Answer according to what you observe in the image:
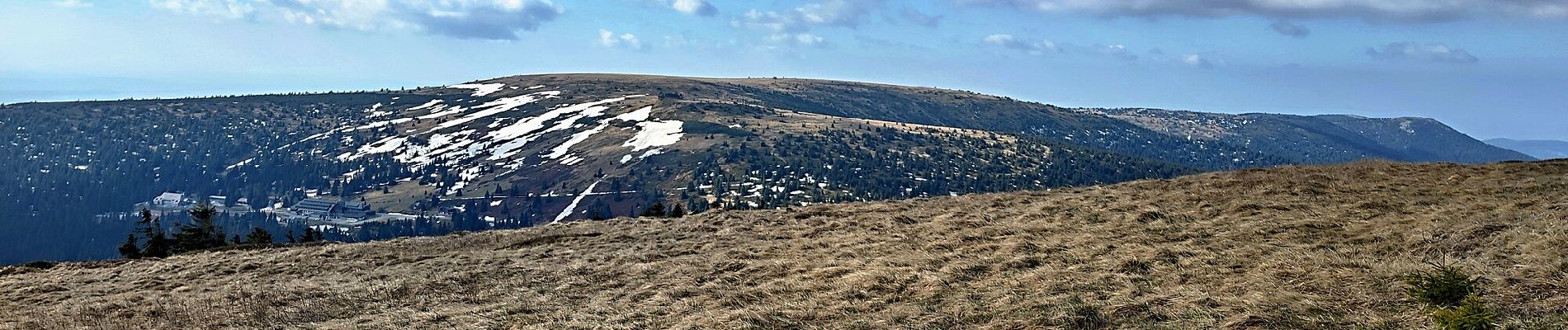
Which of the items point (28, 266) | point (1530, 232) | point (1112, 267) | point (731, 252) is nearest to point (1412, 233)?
point (1530, 232)

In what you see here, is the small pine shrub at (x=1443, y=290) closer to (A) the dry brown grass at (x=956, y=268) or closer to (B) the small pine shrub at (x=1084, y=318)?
(A) the dry brown grass at (x=956, y=268)

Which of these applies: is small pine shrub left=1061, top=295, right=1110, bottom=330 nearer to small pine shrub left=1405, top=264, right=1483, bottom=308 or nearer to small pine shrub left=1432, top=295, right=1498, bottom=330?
small pine shrub left=1432, top=295, right=1498, bottom=330

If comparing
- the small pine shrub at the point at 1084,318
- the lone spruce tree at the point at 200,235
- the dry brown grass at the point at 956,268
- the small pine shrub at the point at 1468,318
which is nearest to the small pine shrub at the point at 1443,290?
the dry brown grass at the point at 956,268

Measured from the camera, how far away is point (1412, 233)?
700 inches

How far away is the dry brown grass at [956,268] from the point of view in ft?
45.9

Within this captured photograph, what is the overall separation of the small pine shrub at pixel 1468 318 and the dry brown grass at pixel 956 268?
47 centimetres

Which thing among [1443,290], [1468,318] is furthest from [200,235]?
[1468,318]

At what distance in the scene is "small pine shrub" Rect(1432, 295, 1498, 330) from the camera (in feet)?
33.4

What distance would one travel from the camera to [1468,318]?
401 inches

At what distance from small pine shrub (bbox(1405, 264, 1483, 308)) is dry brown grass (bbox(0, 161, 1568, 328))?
204 mm

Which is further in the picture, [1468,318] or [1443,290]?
[1443,290]

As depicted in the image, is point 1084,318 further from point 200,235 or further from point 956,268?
point 200,235

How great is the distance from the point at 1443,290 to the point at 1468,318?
2455mm

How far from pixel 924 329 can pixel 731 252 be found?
10.9m
